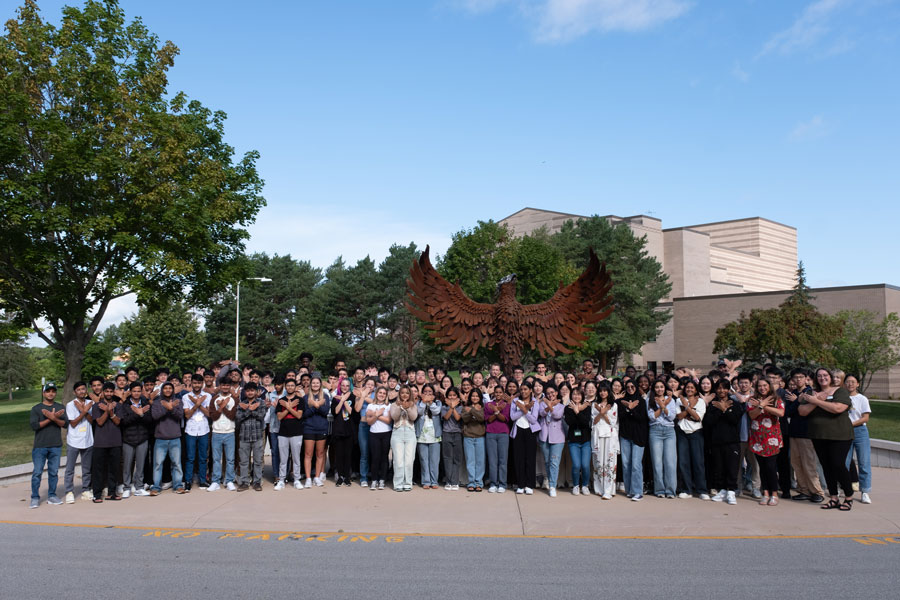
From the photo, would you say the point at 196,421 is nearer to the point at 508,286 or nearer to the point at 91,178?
the point at 508,286

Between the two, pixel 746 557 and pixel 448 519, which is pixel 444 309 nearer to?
pixel 448 519

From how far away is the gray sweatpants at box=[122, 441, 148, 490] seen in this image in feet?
31.0

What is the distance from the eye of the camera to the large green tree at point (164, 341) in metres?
49.6

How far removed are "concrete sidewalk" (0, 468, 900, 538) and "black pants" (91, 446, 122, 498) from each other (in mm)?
230

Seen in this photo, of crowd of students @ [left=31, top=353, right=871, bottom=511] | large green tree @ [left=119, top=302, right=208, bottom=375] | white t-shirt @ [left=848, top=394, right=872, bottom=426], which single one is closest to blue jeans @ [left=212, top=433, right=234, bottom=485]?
crowd of students @ [left=31, top=353, right=871, bottom=511]

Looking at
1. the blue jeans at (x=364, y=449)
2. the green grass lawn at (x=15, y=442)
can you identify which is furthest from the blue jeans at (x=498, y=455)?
the green grass lawn at (x=15, y=442)

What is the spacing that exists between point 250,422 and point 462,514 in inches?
139

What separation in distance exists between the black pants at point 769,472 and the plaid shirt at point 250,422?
22.9ft

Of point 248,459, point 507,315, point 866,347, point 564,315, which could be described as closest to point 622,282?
point 866,347

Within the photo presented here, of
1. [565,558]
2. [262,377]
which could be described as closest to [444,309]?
[262,377]

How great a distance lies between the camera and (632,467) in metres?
9.23

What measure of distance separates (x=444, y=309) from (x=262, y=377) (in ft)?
15.4

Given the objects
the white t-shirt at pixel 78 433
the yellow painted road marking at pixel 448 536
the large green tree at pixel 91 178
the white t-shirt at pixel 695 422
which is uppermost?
the large green tree at pixel 91 178

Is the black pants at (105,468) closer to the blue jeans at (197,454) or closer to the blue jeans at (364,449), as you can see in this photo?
the blue jeans at (197,454)
